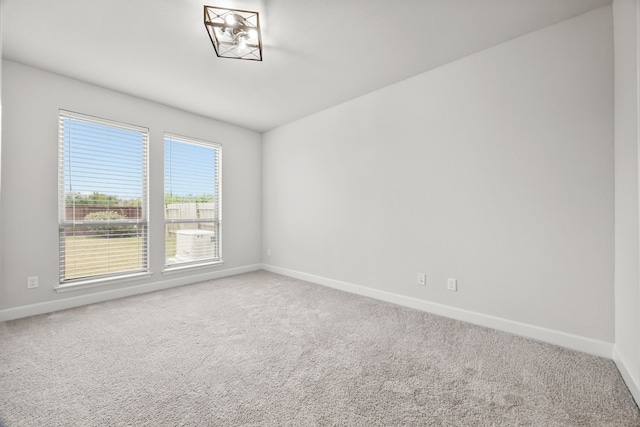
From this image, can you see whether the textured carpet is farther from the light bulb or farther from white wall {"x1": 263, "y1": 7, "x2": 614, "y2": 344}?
the light bulb

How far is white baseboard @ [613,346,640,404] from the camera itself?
4.97 feet

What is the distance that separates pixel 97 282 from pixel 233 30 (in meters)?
3.16

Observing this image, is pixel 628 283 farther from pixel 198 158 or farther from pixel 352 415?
pixel 198 158

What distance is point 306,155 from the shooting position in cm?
417

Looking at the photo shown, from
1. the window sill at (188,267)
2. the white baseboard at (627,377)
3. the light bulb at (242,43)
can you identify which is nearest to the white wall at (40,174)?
the window sill at (188,267)

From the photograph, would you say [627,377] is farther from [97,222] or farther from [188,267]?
[97,222]

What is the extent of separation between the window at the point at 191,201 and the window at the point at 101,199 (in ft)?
1.02

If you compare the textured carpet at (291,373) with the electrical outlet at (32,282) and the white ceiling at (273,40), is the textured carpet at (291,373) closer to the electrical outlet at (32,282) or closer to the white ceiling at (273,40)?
the electrical outlet at (32,282)

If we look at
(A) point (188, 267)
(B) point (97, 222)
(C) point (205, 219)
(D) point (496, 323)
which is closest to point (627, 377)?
(D) point (496, 323)

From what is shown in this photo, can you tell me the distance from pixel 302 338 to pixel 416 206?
178cm

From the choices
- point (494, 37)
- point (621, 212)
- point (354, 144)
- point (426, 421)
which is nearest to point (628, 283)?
point (621, 212)

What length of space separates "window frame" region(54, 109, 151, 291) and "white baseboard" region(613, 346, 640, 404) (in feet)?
14.9

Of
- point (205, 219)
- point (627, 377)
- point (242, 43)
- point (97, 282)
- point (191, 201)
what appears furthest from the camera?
point (205, 219)

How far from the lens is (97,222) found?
3.23 m
